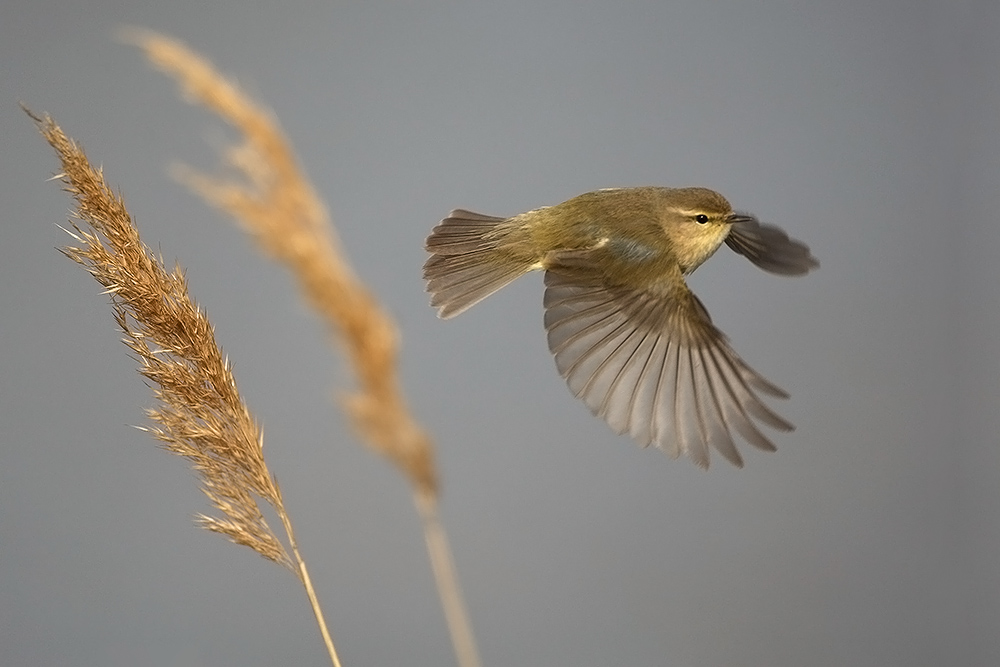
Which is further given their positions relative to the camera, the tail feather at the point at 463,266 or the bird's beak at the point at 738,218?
the tail feather at the point at 463,266

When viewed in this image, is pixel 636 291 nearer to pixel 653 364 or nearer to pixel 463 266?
pixel 653 364

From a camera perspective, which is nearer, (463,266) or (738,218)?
(738,218)

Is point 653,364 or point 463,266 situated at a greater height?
point 463,266

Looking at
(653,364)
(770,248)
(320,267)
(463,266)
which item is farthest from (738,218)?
(320,267)

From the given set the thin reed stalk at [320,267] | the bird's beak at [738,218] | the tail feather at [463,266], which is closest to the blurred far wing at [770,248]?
the bird's beak at [738,218]

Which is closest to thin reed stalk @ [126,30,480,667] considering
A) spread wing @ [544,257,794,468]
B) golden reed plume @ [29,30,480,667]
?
golden reed plume @ [29,30,480,667]

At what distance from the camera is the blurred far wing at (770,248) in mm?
1032

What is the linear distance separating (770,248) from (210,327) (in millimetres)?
615

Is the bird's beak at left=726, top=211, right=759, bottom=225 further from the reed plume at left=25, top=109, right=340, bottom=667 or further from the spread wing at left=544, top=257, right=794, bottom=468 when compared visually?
the reed plume at left=25, top=109, right=340, bottom=667

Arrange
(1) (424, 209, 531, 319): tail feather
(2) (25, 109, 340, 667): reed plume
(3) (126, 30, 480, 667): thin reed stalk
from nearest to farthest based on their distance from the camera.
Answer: (3) (126, 30, 480, 667): thin reed stalk < (2) (25, 109, 340, 667): reed plume < (1) (424, 209, 531, 319): tail feather

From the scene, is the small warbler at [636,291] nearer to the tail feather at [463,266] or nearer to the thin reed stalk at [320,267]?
the tail feather at [463,266]

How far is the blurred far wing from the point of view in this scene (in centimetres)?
103

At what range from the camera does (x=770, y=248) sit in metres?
1.07

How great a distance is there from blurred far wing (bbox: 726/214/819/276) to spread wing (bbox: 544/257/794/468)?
86 millimetres
